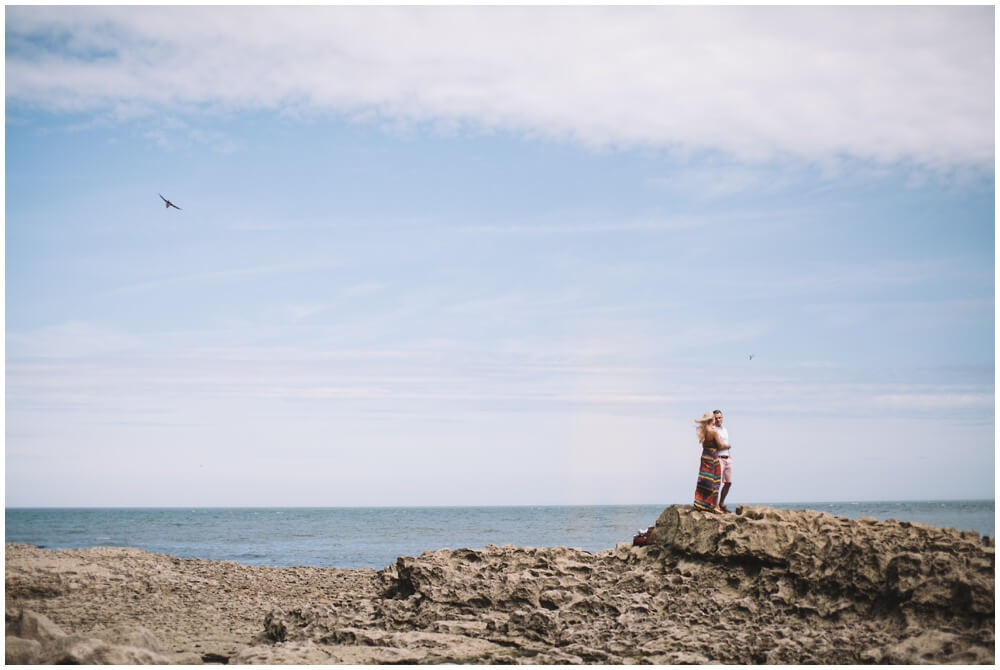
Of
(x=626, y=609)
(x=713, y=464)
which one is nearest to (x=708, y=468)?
(x=713, y=464)

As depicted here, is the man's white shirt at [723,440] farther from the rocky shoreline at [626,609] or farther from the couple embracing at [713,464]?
the rocky shoreline at [626,609]

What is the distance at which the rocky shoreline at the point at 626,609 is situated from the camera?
27.0 ft

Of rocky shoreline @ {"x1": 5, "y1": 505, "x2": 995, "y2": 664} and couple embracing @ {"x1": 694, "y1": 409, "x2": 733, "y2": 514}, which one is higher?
couple embracing @ {"x1": 694, "y1": 409, "x2": 733, "y2": 514}

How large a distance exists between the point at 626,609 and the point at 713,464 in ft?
7.19

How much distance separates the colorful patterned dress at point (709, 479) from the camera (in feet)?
33.8

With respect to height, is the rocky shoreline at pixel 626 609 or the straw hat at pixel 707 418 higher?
the straw hat at pixel 707 418

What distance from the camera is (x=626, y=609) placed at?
953 cm

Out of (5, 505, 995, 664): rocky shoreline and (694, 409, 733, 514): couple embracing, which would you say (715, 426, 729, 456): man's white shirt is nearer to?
(694, 409, 733, 514): couple embracing

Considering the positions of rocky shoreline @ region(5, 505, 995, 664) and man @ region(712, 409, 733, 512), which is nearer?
rocky shoreline @ region(5, 505, 995, 664)

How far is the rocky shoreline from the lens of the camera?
8234mm

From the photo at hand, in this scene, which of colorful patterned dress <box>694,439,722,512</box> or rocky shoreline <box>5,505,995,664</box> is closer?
rocky shoreline <box>5,505,995,664</box>

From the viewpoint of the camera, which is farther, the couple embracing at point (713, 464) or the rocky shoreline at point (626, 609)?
the couple embracing at point (713, 464)

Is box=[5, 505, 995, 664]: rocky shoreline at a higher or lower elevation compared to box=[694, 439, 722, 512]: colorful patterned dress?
lower

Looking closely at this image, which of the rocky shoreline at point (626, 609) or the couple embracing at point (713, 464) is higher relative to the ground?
the couple embracing at point (713, 464)
